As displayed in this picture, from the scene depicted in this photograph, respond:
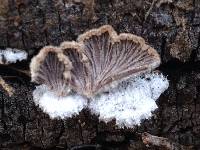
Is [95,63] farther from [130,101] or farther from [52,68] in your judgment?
[130,101]

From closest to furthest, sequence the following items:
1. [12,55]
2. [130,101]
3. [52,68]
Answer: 1. [52,68]
2. [12,55]
3. [130,101]

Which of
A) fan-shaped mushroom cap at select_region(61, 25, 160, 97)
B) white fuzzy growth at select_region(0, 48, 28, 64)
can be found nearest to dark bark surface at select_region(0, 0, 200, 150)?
white fuzzy growth at select_region(0, 48, 28, 64)

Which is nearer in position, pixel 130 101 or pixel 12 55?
pixel 12 55

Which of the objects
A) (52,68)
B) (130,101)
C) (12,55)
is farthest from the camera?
(130,101)

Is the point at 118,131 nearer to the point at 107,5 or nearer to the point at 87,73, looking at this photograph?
the point at 87,73

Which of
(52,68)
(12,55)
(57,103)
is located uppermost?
(12,55)

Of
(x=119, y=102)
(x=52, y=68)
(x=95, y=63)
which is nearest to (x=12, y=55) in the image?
(x=52, y=68)

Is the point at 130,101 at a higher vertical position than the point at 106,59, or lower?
lower
